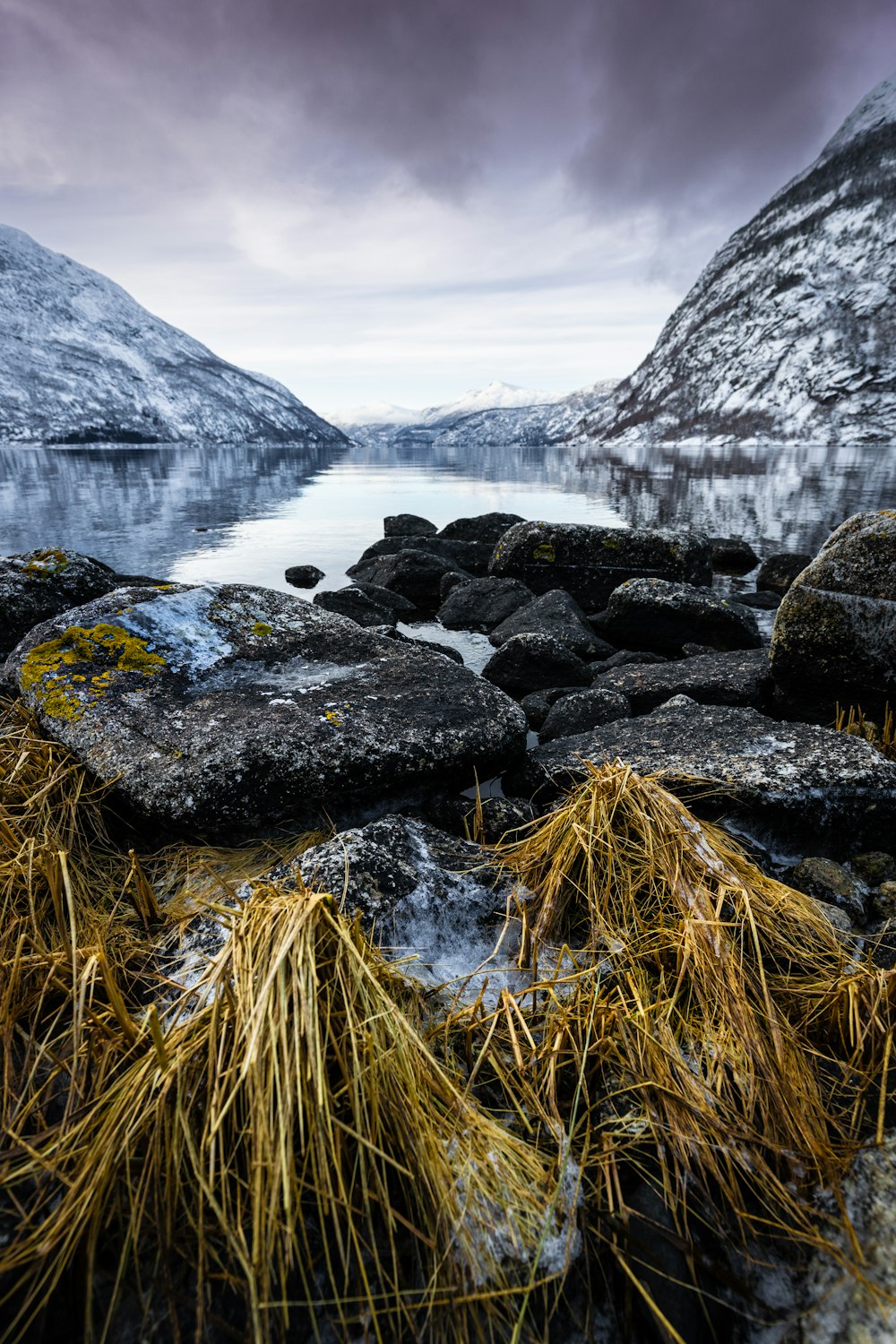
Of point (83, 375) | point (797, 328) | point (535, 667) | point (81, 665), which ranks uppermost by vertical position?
point (797, 328)

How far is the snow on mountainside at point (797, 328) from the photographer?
107688 millimetres

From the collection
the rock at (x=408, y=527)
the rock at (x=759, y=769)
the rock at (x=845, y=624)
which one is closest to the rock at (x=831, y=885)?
the rock at (x=759, y=769)

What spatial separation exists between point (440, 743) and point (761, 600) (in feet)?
29.4

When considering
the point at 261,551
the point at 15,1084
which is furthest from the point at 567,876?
the point at 261,551

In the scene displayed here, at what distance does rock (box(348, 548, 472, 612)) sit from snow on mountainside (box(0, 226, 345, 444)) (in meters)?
143

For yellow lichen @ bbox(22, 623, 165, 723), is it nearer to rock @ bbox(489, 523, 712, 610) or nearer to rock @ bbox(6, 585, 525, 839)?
rock @ bbox(6, 585, 525, 839)

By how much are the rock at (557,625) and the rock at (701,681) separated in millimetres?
1359

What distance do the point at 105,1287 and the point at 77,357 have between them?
204125 mm

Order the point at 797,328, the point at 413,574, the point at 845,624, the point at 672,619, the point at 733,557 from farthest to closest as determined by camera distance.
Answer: the point at 797,328, the point at 733,557, the point at 413,574, the point at 672,619, the point at 845,624

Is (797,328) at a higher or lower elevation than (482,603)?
higher

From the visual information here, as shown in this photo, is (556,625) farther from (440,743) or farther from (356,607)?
(440,743)

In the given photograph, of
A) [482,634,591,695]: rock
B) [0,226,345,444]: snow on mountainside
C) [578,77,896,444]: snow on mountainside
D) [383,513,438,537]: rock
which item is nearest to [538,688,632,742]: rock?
[482,634,591,695]: rock

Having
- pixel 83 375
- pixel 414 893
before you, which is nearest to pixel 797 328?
pixel 414 893

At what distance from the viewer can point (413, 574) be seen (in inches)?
443
